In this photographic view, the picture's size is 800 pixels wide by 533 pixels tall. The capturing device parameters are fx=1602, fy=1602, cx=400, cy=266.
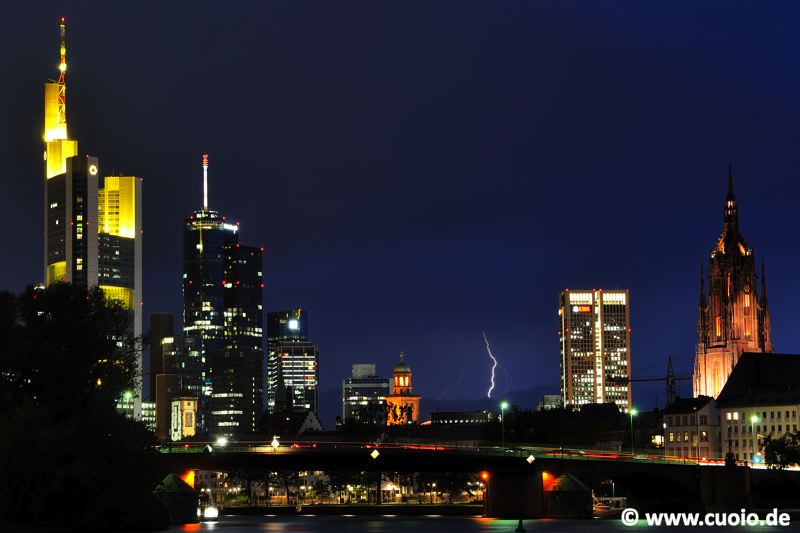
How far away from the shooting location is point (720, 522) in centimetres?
15538

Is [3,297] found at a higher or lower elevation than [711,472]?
higher

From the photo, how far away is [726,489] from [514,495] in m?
23.3

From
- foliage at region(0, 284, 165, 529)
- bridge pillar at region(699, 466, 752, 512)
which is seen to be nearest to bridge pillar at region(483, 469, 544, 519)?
bridge pillar at region(699, 466, 752, 512)

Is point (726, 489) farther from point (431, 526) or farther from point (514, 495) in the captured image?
point (431, 526)

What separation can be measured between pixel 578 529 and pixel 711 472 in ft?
112

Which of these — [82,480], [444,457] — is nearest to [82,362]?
Answer: [82,480]

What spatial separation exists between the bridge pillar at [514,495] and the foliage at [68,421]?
181 ft

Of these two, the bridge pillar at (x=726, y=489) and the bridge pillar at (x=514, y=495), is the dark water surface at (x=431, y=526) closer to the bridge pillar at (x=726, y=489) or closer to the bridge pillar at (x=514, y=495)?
the bridge pillar at (x=514, y=495)

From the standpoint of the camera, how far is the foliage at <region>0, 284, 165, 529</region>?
117 metres

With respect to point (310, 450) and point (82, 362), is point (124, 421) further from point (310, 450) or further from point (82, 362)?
point (310, 450)

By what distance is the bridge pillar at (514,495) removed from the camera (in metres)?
175

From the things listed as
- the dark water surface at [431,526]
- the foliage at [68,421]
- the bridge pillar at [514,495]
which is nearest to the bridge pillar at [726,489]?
the dark water surface at [431,526]

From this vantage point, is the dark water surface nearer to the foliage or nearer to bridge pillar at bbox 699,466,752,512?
Answer: bridge pillar at bbox 699,466,752,512

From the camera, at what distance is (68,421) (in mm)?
121812
